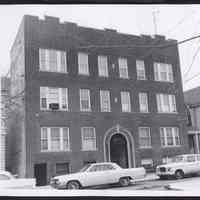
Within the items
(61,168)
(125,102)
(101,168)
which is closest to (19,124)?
(61,168)

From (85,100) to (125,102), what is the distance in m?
2.74

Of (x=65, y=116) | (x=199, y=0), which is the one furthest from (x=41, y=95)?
(x=199, y=0)

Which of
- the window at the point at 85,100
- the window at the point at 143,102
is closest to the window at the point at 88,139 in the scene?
the window at the point at 85,100

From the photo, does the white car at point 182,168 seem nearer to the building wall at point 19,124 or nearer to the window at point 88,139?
the window at point 88,139

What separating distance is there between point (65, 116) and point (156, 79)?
7035 millimetres

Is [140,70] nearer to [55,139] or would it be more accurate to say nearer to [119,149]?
[119,149]

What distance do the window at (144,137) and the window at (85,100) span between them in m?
3.69

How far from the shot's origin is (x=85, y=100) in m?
Result: 17.1

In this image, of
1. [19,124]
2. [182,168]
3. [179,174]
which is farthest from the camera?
[19,124]

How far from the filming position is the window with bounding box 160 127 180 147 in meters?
18.8

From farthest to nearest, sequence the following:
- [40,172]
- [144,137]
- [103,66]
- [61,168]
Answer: [144,137] < [103,66] < [61,168] < [40,172]

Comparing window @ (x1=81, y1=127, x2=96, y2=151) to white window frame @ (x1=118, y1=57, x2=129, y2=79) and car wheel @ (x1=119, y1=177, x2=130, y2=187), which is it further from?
car wheel @ (x1=119, y1=177, x2=130, y2=187)

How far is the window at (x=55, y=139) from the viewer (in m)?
15.3

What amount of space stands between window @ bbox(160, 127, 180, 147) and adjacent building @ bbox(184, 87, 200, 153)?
945 millimetres
